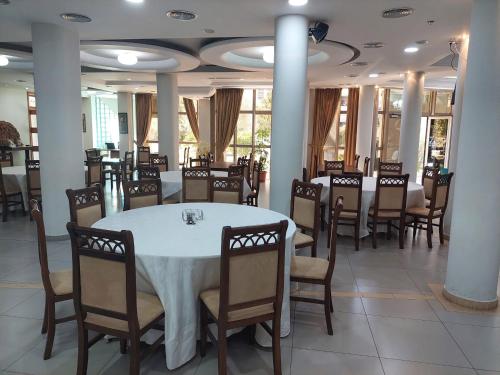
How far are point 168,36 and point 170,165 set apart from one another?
4.21 metres

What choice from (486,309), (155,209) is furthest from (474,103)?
(155,209)

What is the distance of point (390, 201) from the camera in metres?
5.02

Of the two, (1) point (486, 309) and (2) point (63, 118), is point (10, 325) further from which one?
(1) point (486, 309)

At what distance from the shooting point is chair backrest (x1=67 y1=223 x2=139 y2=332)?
199cm

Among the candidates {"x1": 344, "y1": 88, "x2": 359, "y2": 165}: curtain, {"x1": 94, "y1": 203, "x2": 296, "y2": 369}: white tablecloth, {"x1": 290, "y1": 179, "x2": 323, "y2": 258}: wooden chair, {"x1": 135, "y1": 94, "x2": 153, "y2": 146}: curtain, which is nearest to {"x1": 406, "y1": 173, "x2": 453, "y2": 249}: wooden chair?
{"x1": 290, "y1": 179, "x2": 323, "y2": 258}: wooden chair

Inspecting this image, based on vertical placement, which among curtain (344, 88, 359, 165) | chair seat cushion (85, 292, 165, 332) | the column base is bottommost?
the column base

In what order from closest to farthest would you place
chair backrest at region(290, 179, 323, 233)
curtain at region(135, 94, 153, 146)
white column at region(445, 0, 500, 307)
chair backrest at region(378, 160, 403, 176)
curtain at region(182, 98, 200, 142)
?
white column at region(445, 0, 500, 307)
chair backrest at region(290, 179, 323, 233)
chair backrest at region(378, 160, 403, 176)
curtain at region(182, 98, 200, 142)
curtain at region(135, 94, 153, 146)

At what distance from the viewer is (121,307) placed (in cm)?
205

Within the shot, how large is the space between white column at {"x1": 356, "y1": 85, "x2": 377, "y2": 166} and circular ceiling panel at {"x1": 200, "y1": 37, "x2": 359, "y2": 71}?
381cm

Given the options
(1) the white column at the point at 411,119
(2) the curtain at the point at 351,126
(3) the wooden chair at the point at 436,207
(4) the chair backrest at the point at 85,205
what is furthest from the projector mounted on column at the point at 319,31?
(2) the curtain at the point at 351,126

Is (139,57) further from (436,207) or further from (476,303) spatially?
(476,303)

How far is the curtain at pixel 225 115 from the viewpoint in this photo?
12281 millimetres

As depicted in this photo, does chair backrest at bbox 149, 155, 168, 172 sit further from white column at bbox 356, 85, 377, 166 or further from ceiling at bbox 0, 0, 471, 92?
white column at bbox 356, 85, 377, 166

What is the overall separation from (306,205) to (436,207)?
252 cm
